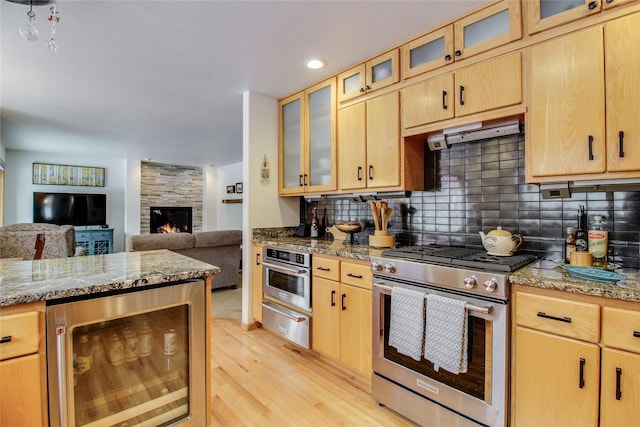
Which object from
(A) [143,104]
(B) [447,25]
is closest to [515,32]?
(B) [447,25]

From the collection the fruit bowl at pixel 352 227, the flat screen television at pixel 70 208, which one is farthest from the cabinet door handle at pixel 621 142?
the flat screen television at pixel 70 208

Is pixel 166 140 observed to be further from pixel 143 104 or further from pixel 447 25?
pixel 447 25

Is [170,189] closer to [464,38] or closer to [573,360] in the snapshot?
[464,38]

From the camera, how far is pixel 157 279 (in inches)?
53.0

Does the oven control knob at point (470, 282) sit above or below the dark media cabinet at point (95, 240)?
above

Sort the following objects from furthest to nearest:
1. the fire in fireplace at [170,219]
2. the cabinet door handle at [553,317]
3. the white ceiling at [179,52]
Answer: the fire in fireplace at [170,219] → the white ceiling at [179,52] → the cabinet door handle at [553,317]

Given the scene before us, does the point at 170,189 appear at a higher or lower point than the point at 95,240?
higher

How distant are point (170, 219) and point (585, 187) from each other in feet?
25.6

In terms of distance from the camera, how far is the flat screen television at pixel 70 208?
604cm

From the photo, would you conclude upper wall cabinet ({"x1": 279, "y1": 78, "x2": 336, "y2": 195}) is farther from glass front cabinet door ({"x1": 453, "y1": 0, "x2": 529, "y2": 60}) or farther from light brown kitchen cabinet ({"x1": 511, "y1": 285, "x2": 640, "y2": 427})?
light brown kitchen cabinet ({"x1": 511, "y1": 285, "x2": 640, "y2": 427})

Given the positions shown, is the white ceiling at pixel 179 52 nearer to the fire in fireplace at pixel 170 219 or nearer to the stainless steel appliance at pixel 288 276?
the stainless steel appliance at pixel 288 276

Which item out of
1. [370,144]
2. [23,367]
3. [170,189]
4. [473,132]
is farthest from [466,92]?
[170,189]

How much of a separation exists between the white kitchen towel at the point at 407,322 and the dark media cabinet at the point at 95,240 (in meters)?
6.45

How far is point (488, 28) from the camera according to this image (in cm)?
181
